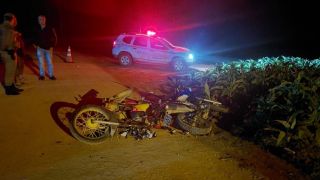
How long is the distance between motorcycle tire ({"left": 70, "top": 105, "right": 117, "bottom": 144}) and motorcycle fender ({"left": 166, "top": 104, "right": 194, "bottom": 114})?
1.19 metres

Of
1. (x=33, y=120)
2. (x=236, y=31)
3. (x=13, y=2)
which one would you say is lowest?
(x=33, y=120)

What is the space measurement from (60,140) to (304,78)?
506cm

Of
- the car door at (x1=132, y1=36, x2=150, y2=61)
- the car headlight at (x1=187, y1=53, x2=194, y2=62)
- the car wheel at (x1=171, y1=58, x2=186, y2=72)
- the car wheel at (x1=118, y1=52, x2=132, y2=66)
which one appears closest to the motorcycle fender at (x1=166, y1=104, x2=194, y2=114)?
the car wheel at (x1=171, y1=58, x2=186, y2=72)

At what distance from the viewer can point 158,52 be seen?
16.2 metres

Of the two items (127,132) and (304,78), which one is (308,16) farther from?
(127,132)

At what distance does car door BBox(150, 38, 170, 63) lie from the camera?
52.9ft

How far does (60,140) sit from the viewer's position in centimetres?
650

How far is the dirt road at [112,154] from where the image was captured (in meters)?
5.39

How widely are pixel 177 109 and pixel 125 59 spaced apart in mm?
9986

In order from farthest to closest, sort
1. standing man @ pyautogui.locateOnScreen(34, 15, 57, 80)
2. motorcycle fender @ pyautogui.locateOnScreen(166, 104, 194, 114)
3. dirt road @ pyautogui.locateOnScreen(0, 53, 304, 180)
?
standing man @ pyautogui.locateOnScreen(34, 15, 57, 80) → motorcycle fender @ pyautogui.locateOnScreen(166, 104, 194, 114) → dirt road @ pyautogui.locateOnScreen(0, 53, 304, 180)

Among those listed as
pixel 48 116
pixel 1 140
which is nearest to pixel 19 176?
pixel 1 140

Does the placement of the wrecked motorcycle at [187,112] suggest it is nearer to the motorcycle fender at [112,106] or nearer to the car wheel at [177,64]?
the motorcycle fender at [112,106]

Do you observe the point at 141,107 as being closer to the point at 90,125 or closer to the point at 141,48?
the point at 90,125

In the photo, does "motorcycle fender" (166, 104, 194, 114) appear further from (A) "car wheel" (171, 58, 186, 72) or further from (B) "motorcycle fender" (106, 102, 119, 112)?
(A) "car wheel" (171, 58, 186, 72)
